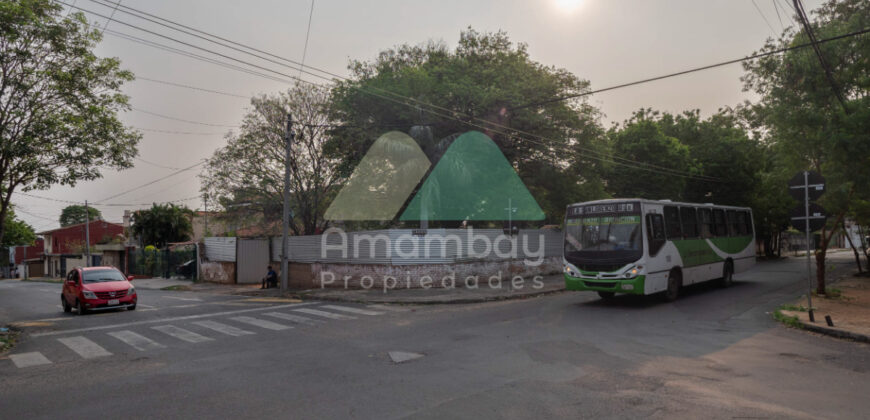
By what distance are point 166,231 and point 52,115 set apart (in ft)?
114

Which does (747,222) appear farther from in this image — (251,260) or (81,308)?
(251,260)

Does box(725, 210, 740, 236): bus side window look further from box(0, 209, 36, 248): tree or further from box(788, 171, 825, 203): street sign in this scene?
box(0, 209, 36, 248): tree

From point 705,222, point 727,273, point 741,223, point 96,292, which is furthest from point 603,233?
point 96,292

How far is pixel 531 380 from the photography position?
6449 mm

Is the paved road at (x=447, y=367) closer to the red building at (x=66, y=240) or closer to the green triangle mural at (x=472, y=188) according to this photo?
the green triangle mural at (x=472, y=188)

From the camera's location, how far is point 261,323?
12.3m

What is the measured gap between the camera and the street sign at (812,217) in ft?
37.0

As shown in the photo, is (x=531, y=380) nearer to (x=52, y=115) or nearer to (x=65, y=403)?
(x=65, y=403)

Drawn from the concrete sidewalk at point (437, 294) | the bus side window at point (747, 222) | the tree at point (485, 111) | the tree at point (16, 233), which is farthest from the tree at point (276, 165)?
the tree at point (16, 233)

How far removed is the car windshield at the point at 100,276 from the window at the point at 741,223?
22.4 meters

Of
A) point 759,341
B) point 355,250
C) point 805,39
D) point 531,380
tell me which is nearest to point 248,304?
point 355,250

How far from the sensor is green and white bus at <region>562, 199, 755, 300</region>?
13016 millimetres

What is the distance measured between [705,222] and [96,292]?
19.7 metres

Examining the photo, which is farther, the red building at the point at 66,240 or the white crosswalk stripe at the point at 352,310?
the red building at the point at 66,240
